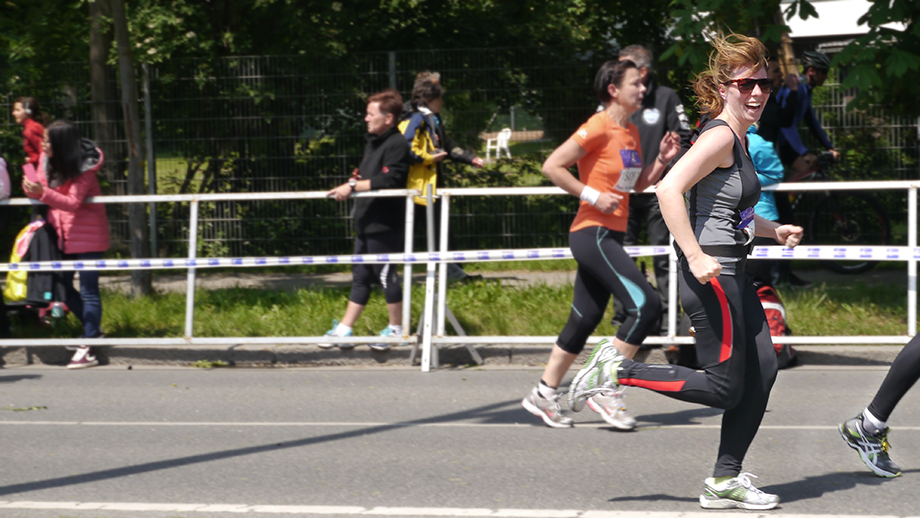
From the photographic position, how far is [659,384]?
4344 millimetres

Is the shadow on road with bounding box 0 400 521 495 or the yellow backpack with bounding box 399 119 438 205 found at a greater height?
the yellow backpack with bounding box 399 119 438 205

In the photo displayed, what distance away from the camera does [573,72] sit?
36.5 ft

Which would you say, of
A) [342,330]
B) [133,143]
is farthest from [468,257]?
[133,143]

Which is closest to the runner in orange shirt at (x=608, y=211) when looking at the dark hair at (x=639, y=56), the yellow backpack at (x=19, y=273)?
the dark hair at (x=639, y=56)

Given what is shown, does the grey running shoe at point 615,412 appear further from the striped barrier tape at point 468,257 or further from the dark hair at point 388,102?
the dark hair at point 388,102

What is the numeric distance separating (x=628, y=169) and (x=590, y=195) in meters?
0.29

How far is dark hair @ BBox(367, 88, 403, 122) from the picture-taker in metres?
8.08

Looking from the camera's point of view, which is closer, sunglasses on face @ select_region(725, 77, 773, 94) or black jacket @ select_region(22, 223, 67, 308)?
sunglasses on face @ select_region(725, 77, 773, 94)

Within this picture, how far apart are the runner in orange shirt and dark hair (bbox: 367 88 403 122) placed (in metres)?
2.75

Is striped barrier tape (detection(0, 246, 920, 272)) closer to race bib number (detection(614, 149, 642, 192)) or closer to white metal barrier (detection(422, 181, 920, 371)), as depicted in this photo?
white metal barrier (detection(422, 181, 920, 371))

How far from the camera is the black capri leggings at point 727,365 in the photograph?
13.5 ft

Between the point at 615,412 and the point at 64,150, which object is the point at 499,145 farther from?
the point at 615,412

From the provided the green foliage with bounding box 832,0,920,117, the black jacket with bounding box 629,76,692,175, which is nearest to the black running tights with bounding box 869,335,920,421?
the black jacket with bounding box 629,76,692,175

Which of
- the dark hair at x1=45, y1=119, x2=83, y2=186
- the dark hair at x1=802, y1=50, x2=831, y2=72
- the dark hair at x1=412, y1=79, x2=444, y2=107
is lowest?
the dark hair at x1=45, y1=119, x2=83, y2=186
